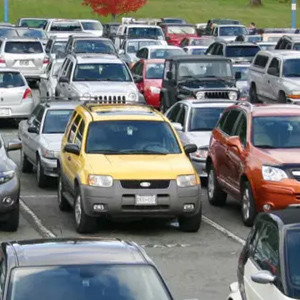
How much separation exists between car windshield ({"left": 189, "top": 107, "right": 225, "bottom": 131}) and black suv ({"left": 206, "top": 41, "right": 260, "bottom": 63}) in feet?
57.7

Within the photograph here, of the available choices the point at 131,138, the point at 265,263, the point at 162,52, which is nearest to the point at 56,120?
the point at 131,138

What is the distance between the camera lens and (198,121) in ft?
71.2

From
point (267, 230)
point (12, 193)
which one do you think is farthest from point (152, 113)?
point (267, 230)

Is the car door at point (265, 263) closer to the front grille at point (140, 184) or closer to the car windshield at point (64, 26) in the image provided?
the front grille at point (140, 184)

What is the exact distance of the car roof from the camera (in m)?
8.34

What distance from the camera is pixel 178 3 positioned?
91062mm

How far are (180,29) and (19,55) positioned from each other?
1954 cm

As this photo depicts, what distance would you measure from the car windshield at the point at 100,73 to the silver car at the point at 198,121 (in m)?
6.70

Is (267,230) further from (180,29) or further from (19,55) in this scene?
(180,29)

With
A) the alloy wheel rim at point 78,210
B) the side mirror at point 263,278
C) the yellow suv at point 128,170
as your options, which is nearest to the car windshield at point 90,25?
the yellow suv at point 128,170

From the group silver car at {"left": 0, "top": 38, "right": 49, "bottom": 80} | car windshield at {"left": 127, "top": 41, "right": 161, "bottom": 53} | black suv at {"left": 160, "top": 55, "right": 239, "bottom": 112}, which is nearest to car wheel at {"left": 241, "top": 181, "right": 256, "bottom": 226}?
black suv at {"left": 160, "top": 55, "right": 239, "bottom": 112}

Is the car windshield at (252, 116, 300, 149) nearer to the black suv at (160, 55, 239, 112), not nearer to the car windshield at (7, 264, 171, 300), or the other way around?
the car windshield at (7, 264, 171, 300)

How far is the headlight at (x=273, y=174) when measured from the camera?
16.0 metres

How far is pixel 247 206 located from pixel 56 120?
20.1 ft
